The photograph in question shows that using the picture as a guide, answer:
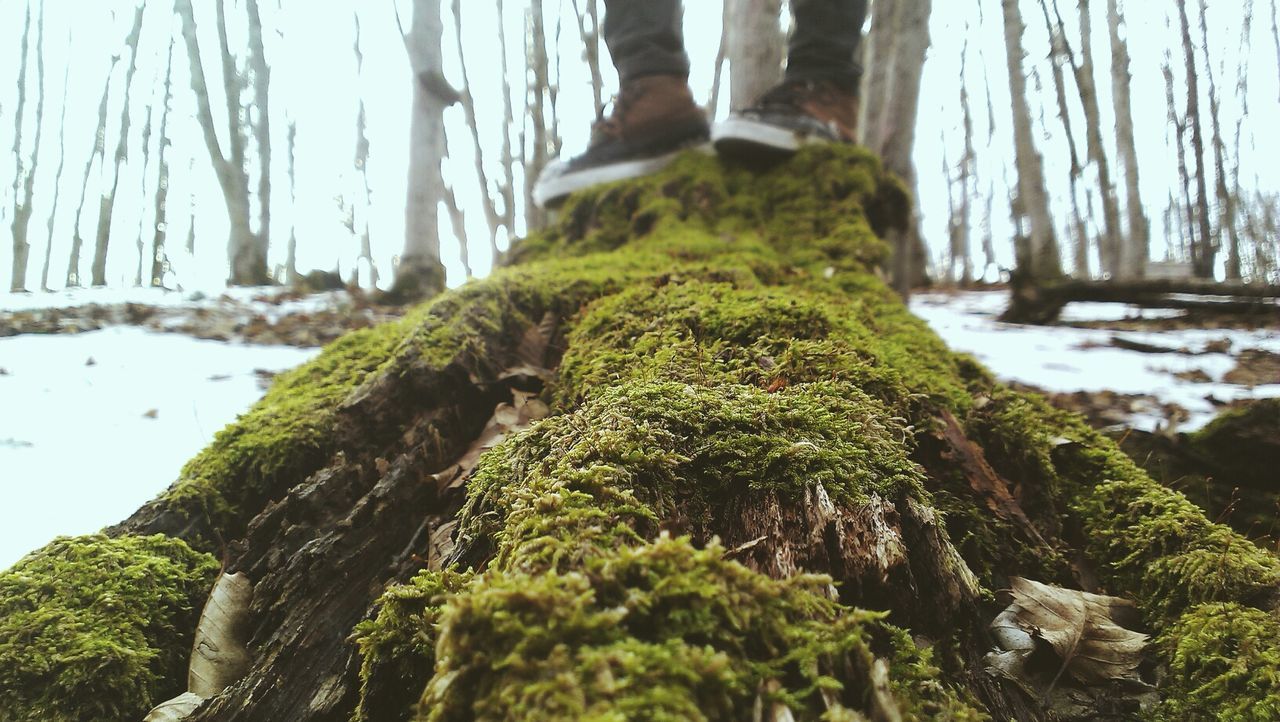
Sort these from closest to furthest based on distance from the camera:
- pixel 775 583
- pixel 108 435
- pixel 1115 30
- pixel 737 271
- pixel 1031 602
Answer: pixel 775 583, pixel 1031 602, pixel 737 271, pixel 108 435, pixel 1115 30

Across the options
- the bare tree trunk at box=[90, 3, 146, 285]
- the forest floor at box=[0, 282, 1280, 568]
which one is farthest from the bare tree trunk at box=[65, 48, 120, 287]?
the forest floor at box=[0, 282, 1280, 568]

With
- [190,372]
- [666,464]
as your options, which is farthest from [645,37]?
[190,372]

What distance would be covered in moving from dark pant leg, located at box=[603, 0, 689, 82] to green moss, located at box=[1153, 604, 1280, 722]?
314 centimetres

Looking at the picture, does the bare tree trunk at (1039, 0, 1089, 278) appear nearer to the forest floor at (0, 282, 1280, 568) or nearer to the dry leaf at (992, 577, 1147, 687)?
the forest floor at (0, 282, 1280, 568)

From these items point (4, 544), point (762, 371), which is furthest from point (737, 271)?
point (4, 544)

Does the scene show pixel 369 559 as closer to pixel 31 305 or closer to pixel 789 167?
pixel 789 167

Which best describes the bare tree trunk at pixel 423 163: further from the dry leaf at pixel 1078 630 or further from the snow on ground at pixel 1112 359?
the dry leaf at pixel 1078 630

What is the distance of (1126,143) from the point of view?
1080 centimetres

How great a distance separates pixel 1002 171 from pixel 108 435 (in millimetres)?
24351

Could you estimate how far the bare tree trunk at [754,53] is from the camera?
5152 mm

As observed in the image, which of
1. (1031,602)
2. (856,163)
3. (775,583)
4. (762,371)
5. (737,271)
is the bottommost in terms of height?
(1031,602)

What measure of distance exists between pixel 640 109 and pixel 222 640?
3.07m

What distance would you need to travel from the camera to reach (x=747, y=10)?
531cm

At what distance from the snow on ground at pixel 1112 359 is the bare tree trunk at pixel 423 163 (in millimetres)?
4588
